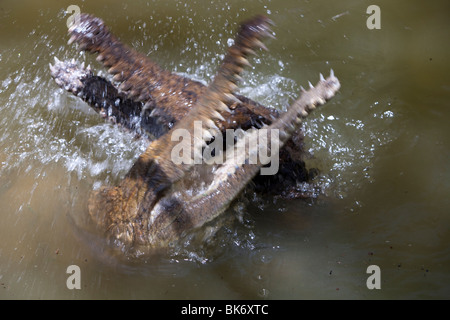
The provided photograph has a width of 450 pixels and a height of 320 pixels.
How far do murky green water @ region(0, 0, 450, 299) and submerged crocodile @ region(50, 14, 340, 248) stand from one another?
18 centimetres

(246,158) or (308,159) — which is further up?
(308,159)

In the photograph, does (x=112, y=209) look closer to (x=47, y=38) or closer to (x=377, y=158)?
(x=377, y=158)

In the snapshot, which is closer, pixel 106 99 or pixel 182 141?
pixel 182 141

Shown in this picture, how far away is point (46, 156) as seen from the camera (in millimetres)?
2600

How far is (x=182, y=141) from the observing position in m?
1.83

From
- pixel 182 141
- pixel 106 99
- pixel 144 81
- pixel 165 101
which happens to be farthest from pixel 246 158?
pixel 106 99

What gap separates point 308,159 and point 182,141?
90 cm

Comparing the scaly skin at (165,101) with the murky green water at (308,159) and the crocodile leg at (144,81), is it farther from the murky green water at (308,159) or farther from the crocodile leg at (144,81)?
the murky green water at (308,159)

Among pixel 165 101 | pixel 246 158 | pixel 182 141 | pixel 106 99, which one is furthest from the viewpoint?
pixel 106 99

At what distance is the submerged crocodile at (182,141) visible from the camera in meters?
1.80

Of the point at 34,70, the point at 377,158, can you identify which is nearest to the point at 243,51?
the point at 377,158

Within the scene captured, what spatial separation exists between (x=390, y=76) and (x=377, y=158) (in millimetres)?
717

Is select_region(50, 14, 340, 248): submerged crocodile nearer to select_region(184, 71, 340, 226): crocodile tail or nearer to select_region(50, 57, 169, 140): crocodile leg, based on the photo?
select_region(184, 71, 340, 226): crocodile tail

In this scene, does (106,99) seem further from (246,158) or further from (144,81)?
(246,158)
